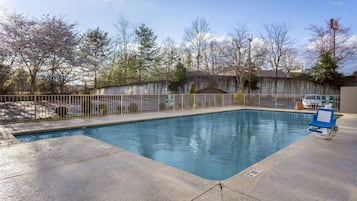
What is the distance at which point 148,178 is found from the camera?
266 centimetres

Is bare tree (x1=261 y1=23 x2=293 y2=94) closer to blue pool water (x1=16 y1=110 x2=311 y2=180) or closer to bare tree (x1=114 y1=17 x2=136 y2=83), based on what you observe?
bare tree (x1=114 y1=17 x2=136 y2=83)

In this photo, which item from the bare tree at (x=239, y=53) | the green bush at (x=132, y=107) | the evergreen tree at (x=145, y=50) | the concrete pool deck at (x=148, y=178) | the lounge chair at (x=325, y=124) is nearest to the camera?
the concrete pool deck at (x=148, y=178)

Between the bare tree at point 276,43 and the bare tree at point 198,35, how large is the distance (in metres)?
6.31

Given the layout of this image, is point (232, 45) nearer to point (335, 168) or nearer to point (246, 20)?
point (246, 20)

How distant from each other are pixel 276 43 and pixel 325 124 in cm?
1746

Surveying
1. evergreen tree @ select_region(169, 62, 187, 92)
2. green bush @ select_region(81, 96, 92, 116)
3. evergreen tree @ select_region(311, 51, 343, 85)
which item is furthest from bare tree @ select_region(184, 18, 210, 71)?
green bush @ select_region(81, 96, 92, 116)

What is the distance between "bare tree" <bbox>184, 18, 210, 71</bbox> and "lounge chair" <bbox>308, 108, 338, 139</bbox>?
687 inches

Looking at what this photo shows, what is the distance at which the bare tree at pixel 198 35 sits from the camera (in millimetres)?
22359

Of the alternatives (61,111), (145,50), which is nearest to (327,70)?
(145,50)

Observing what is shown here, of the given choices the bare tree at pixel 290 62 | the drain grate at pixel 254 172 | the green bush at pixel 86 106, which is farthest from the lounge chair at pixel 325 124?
the bare tree at pixel 290 62

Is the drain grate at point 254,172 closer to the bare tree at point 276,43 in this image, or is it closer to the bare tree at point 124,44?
the bare tree at point 276,43

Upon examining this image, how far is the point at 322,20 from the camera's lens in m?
17.9

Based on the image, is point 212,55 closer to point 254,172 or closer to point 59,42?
point 59,42

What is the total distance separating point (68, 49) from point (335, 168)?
11.2 m
